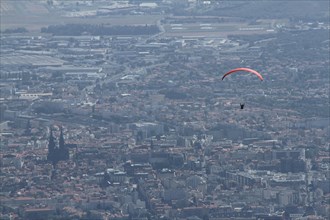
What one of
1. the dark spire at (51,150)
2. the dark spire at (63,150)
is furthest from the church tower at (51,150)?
the dark spire at (63,150)

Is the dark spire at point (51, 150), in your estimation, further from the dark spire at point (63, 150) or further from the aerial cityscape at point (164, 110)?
the dark spire at point (63, 150)

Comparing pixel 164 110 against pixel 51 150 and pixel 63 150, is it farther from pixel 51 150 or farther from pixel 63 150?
pixel 51 150

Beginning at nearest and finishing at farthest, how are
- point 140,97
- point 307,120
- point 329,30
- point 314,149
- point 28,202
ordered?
point 28,202, point 314,149, point 307,120, point 140,97, point 329,30

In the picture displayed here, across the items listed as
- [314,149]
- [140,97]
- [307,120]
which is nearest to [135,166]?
[314,149]

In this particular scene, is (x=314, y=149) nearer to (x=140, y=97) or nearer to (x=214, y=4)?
(x=140, y=97)

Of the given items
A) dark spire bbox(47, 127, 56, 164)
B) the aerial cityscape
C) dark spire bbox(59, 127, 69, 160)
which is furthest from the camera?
dark spire bbox(59, 127, 69, 160)

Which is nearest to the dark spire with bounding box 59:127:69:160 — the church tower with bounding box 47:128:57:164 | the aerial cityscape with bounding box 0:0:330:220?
the aerial cityscape with bounding box 0:0:330:220

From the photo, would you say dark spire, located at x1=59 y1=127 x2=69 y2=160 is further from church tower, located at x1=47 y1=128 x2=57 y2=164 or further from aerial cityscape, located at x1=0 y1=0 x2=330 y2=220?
church tower, located at x1=47 y1=128 x2=57 y2=164

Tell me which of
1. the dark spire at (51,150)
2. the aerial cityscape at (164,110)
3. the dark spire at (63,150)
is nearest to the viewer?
the aerial cityscape at (164,110)
